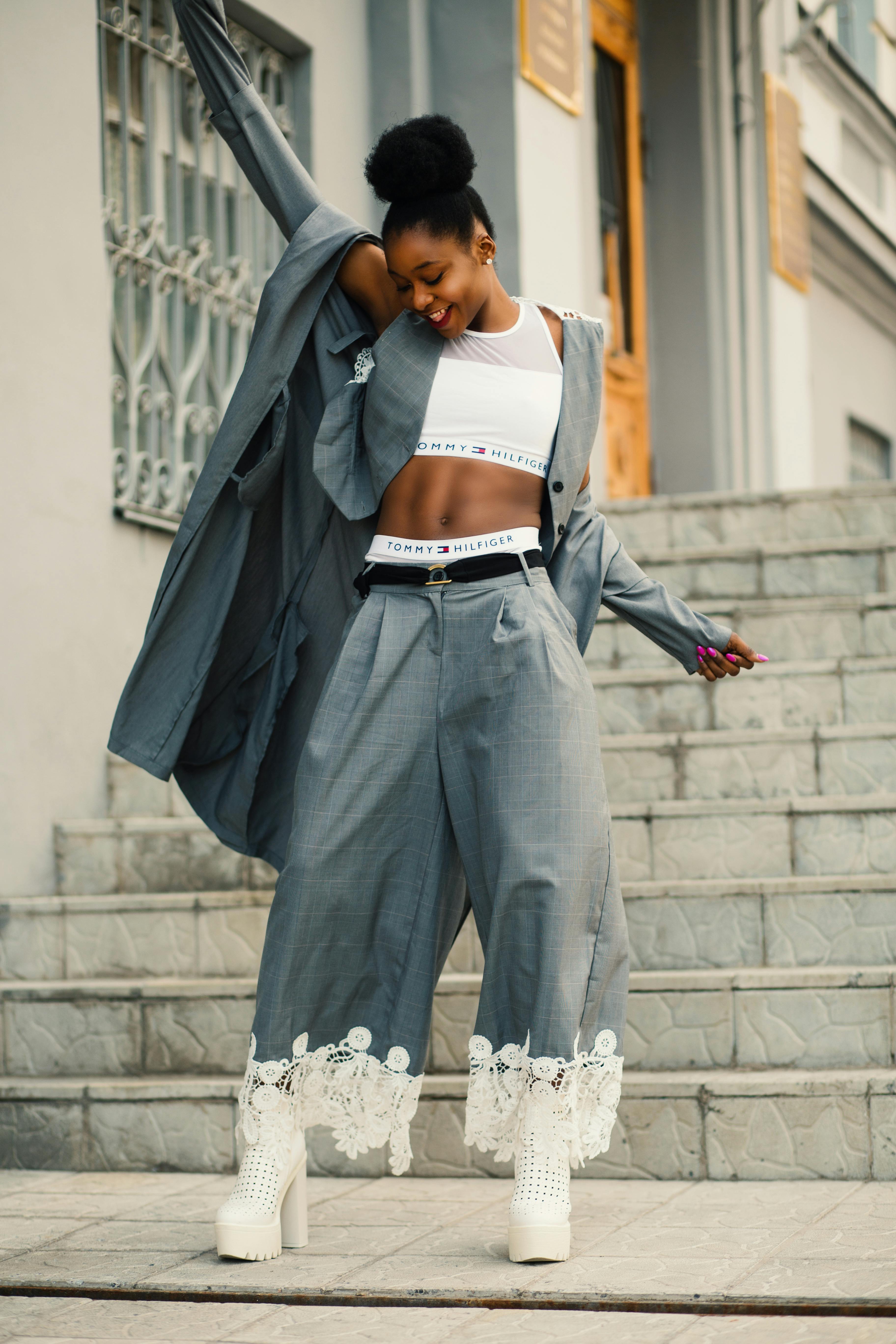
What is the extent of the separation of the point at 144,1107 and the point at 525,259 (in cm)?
493

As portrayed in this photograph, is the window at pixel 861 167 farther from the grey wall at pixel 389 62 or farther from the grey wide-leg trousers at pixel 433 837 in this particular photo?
the grey wide-leg trousers at pixel 433 837

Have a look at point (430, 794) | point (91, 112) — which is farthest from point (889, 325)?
point (430, 794)

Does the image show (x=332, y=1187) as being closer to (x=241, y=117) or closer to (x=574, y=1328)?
(x=574, y=1328)

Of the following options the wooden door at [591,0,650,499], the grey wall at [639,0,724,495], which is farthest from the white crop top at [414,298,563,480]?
the grey wall at [639,0,724,495]

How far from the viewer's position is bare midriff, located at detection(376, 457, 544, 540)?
3.06 metres

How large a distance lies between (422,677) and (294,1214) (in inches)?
41.0

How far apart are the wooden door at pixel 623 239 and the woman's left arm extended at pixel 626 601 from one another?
6232 mm

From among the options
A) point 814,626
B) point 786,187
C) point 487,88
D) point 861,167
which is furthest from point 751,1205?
point 861,167

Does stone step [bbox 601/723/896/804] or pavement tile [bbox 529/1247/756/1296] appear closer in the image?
pavement tile [bbox 529/1247/756/1296]

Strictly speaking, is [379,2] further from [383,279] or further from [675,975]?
[675,975]

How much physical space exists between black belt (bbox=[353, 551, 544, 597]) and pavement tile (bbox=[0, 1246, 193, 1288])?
134 cm

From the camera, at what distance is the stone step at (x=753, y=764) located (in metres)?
4.51

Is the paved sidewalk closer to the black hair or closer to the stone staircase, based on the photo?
the stone staircase

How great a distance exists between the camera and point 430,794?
9.91 feet
